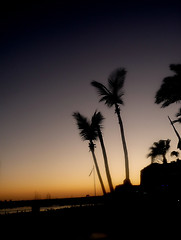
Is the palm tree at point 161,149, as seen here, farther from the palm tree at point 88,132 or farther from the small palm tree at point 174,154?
the palm tree at point 88,132

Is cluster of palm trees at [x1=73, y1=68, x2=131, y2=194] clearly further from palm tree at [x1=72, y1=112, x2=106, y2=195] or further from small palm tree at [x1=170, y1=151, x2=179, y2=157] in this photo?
small palm tree at [x1=170, y1=151, x2=179, y2=157]

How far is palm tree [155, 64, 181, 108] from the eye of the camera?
1498 centimetres

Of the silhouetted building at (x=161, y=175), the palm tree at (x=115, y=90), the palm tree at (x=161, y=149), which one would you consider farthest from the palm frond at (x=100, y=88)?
the palm tree at (x=161, y=149)

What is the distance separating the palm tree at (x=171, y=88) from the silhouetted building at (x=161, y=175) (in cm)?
988

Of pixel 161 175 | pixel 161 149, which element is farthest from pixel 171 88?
pixel 161 149

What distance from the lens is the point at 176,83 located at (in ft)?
49.2

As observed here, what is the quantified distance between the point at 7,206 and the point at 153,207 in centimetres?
860

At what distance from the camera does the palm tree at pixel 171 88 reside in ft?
49.1

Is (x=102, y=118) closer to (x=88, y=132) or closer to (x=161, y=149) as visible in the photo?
(x=88, y=132)

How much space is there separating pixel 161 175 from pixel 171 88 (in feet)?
47.8

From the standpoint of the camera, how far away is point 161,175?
2561 cm

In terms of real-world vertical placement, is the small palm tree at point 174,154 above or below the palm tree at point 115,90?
below

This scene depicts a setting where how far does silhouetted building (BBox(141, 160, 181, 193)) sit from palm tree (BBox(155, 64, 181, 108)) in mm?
9884

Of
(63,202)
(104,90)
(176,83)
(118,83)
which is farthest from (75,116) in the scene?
(176,83)
